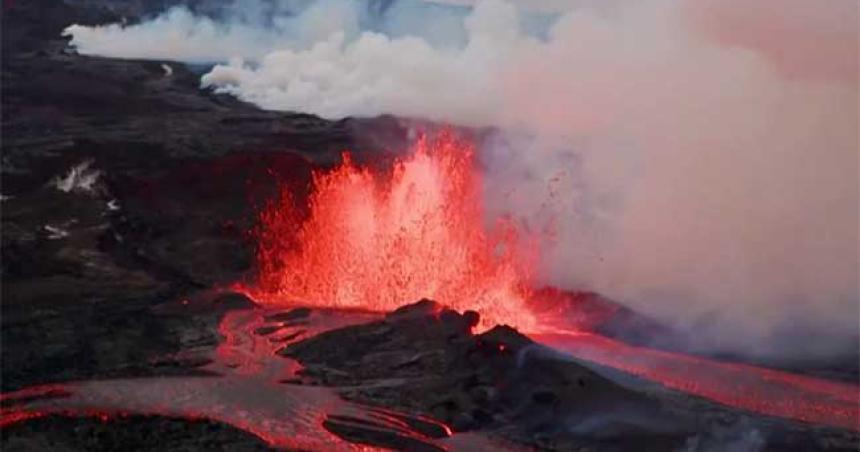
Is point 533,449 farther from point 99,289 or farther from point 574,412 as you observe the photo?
point 99,289

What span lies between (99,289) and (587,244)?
9.20 metres

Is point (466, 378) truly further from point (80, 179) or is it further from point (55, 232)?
point (80, 179)

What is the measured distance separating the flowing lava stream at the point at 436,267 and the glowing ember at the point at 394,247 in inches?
1.0

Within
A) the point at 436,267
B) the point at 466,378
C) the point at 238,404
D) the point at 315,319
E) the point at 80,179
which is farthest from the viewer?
the point at 80,179

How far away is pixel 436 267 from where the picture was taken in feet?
59.1

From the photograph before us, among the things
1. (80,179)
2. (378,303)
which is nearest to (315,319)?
(378,303)

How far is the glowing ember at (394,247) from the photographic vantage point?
1714 cm

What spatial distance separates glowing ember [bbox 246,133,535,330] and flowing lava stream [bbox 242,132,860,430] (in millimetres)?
25

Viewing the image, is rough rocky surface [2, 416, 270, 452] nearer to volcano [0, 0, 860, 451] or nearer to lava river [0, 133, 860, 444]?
volcano [0, 0, 860, 451]

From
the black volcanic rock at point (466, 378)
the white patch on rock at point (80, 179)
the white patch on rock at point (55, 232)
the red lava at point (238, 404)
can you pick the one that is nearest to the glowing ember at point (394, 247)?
the black volcanic rock at point (466, 378)

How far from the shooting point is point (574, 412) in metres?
11.4

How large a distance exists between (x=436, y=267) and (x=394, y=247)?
A: 3.27 ft

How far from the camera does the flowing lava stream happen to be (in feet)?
45.2

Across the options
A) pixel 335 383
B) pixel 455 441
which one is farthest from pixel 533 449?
pixel 335 383
